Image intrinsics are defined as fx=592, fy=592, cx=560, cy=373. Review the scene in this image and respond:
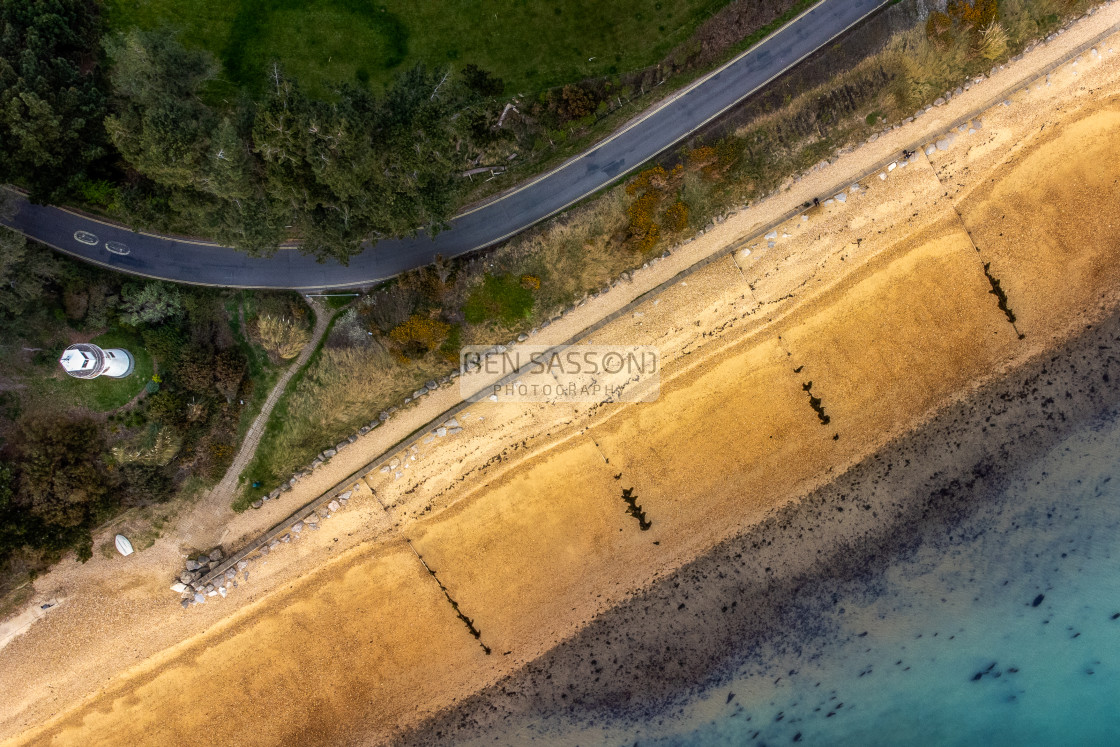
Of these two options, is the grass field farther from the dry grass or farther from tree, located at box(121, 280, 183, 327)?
the dry grass

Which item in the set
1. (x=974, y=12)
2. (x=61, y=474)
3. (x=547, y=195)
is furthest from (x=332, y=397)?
(x=974, y=12)

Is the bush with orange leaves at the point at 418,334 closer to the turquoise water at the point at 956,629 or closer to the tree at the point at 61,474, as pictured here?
the tree at the point at 61,474

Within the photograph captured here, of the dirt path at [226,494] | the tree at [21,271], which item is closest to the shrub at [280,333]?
the dirt path at [226,494]

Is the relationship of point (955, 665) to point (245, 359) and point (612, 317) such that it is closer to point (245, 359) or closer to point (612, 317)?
point (612, 317)

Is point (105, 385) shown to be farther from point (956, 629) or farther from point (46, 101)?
point (956, 629)

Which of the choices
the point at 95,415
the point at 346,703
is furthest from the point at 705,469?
the point at 95,415

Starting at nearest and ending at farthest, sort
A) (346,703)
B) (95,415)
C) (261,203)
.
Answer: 1. (261,203)
2. (95,415)
3. (346,703)
